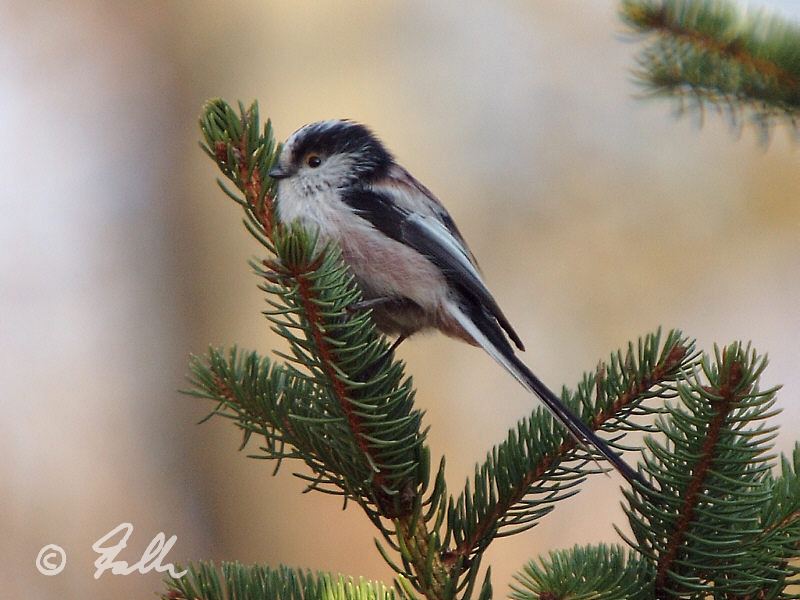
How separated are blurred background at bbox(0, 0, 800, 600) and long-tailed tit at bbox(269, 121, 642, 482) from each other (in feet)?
9.25

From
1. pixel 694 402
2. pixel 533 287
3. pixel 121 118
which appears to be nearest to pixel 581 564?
pixel 694 402

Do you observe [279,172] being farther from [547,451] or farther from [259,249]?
[259,249]

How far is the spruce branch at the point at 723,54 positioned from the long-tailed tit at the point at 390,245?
0.74 meters

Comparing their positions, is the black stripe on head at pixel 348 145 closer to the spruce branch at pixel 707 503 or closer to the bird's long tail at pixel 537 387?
the bird's long tail at pixel 537 387

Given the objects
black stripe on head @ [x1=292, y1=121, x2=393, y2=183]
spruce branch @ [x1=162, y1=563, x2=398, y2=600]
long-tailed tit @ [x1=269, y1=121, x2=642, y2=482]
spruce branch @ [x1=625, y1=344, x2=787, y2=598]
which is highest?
black stripe on head @ [x1=292, y1=121, x2=393, y2=183]

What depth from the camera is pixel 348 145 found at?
2.40 metres

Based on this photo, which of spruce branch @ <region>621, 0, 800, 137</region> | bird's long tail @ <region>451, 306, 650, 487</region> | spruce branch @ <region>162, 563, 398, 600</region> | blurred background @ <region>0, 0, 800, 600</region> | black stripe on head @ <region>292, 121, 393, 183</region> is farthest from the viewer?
blurred background @ <region>0, 0, 800, 600</region>

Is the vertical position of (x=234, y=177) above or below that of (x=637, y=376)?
above

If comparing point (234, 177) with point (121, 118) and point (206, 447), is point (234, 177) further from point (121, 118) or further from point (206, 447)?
point (121, 118)

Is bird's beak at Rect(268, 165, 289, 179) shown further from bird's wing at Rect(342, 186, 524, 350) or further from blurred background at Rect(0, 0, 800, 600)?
blurred background at Rect(0, 0, 800, 600)

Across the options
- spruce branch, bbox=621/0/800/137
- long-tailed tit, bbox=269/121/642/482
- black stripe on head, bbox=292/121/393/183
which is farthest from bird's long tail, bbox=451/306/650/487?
spruce branch, bbox=621/0/800/137

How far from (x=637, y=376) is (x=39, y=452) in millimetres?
4141

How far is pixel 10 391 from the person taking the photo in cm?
455

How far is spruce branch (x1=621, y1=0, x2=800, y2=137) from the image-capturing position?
202cm
